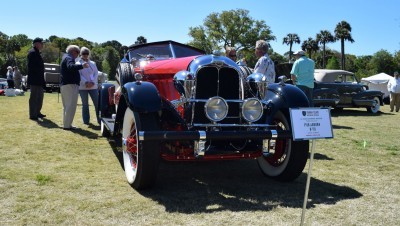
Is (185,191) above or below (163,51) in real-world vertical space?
below

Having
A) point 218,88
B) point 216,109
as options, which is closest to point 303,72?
point 218,88

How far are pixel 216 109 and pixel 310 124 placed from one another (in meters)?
1.07

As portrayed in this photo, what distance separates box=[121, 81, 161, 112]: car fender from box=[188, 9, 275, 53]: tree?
55407 mm

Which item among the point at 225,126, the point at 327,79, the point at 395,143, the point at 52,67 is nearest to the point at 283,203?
the point at 225,126

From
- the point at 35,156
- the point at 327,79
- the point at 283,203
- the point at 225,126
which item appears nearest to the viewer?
the point at 283,203

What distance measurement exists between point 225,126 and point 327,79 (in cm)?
1078

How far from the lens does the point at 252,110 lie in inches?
158

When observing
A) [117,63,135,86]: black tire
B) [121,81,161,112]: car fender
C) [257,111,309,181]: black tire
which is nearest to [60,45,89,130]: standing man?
[117,63,135,86]: black tire

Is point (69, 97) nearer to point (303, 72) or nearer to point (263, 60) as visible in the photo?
point (263, 60)

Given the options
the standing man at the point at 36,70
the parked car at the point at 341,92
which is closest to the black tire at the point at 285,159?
the standing man at the point at 36,70

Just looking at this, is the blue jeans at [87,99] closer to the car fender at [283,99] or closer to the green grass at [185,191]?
the green grass at [185,191]

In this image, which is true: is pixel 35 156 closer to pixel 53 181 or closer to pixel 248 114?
pixel 53 181

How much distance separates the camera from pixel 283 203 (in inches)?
140

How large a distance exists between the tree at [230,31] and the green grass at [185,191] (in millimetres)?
54227
